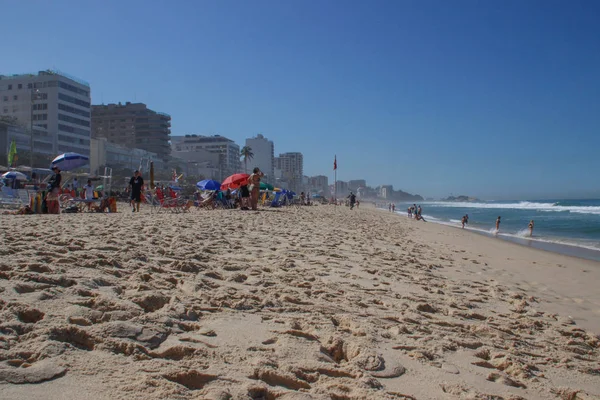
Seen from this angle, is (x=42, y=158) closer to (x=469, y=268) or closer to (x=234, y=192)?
(x=234, y=192)

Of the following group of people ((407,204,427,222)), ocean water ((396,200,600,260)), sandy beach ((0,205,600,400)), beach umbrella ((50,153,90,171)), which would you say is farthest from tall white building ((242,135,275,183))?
sandy beach ((0,205,600,400))

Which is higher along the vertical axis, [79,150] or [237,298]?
[79,150]

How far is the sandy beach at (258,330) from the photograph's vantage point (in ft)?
6.23

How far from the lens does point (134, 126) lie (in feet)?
308

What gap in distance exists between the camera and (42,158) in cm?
5181

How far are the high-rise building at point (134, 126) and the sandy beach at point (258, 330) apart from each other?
93.1m

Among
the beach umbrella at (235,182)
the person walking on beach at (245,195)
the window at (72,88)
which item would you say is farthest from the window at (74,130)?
the person walking on beach at (245,195)

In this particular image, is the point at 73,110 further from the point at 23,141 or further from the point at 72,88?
the point at 23,141

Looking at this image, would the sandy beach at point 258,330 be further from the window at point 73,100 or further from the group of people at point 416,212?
the window at point 73,100

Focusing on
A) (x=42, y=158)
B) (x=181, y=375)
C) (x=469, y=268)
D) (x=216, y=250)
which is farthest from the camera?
(x=42, y=158)

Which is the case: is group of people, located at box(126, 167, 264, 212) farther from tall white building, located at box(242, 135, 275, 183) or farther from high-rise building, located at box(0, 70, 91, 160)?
tall white building, located at box(242, 135, 275, 183)

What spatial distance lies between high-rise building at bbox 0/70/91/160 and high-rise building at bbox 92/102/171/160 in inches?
1137

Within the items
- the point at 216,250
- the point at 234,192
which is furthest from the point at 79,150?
the point at 216,250

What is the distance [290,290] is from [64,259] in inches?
78.6
